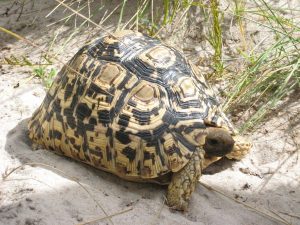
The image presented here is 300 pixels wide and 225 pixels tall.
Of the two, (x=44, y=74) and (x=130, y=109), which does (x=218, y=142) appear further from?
(x=44, y=74)

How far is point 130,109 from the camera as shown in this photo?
279cm

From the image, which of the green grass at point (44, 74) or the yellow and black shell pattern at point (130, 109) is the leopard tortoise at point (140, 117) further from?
the green grass at point (44, 74)

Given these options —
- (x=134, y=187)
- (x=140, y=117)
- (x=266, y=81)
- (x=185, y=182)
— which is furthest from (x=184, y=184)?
(x=266, y=81)

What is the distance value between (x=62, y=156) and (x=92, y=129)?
1.18 ft

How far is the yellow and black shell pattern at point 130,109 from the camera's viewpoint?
275cm

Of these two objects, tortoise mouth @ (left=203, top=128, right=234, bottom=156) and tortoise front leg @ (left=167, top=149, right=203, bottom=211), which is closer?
tortoise front leg @ (left=167, top=149, right=203, bottom=211)

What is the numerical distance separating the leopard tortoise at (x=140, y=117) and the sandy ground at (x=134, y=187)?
0.11 metres

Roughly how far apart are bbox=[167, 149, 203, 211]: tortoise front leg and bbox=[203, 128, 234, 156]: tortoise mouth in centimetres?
11

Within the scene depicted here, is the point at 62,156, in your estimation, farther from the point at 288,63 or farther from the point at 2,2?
the point at 2,2

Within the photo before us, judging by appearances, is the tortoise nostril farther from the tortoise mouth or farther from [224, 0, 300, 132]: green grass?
[224, 0, 300, 132]: green grass

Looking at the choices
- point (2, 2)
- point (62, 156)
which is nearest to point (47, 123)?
point (62, 156)

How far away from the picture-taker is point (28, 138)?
3.37 m

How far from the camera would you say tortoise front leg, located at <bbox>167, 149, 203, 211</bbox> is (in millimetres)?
2756

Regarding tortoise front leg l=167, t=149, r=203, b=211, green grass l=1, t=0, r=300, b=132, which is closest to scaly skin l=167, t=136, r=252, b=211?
tortoise front leg l=167, t=149, r=203, b=211
